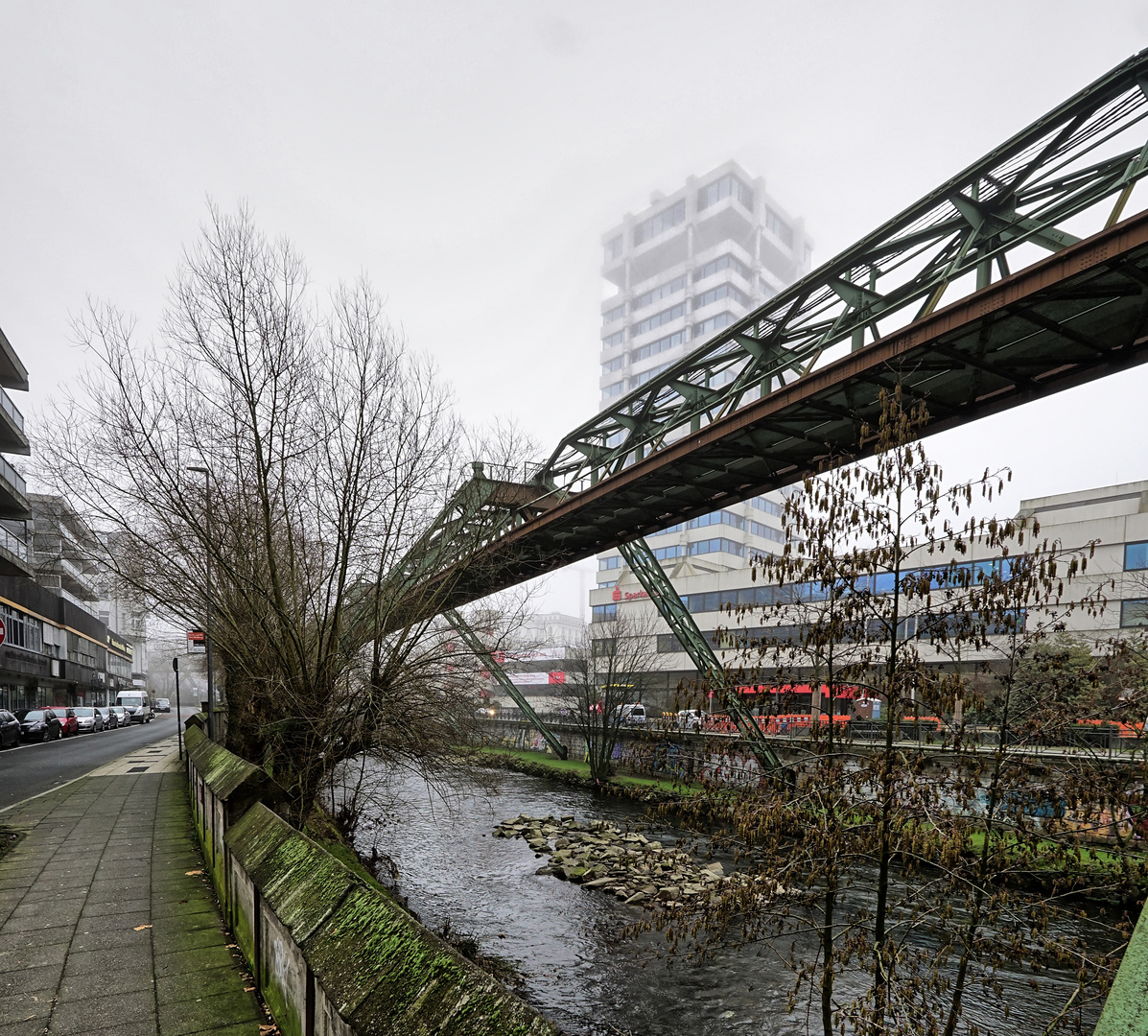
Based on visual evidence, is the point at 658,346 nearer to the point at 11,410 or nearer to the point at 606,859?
the point at 11,410

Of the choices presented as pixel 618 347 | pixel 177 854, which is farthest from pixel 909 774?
pixel 618 347

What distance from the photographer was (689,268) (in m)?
113

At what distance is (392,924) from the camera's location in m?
2.86

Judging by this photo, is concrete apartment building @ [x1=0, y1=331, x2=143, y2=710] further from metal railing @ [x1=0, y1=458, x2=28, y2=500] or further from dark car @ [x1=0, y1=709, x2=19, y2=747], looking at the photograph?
dark car @ [x1=0, y1=709, x2=19, y2=747]

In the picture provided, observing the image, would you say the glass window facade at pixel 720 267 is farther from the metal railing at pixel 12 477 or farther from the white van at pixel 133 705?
the metal railing at pixel 12 477

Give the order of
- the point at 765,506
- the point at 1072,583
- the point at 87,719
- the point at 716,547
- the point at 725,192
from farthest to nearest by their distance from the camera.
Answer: the point at 725,192 < the point at 765,506 < the point at 716,547 < the point at 87,719 < the point at 1072,583

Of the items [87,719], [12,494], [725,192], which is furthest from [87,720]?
[725,192]

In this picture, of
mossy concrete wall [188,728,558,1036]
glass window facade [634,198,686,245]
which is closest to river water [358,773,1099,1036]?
mossy concrete wall [188,728,558,1036]

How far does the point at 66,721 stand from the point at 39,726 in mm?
5746

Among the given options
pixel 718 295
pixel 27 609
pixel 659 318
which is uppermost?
pixel 718 295

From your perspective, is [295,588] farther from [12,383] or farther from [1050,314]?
[12,383]

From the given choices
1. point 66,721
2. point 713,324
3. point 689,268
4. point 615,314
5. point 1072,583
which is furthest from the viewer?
point 615,314

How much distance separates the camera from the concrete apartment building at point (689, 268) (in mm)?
111062

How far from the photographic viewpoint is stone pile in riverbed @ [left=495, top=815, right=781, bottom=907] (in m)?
15.1
